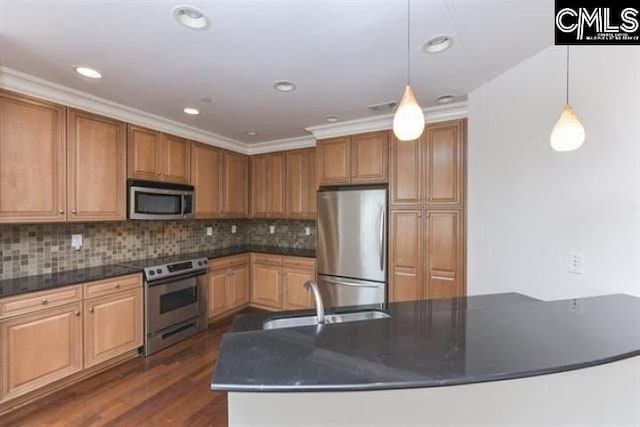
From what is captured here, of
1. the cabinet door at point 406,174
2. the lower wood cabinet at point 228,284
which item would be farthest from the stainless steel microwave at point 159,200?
the cabinet door at point 406,174

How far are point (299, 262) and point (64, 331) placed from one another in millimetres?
2315

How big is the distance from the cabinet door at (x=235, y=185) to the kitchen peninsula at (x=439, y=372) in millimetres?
3214

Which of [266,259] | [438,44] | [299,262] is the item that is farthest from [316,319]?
[266,259]

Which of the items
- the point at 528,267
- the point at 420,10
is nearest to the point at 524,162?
the point at 528,267

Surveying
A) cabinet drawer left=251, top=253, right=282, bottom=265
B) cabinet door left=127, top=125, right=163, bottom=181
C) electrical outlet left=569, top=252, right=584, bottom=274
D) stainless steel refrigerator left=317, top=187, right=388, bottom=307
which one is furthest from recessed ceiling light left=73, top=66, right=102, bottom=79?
electrical outlet left=569, top=252, right=584, bottom=274

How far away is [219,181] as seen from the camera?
13.0 feet

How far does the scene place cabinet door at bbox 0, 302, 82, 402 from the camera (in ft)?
6.62

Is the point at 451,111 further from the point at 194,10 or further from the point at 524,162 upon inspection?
the point at 194,10

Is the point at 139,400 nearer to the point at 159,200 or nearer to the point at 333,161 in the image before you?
the point at 159,200

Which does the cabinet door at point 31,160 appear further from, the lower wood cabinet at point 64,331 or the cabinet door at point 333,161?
the cabinet door at point 333,161

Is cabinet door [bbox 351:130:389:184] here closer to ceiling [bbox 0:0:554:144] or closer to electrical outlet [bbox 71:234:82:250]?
ceiling [bbox 0:0:554:144]

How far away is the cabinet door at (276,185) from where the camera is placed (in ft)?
13.9

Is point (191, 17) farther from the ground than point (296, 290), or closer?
farther from the ground

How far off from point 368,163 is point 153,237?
2.62 meters
